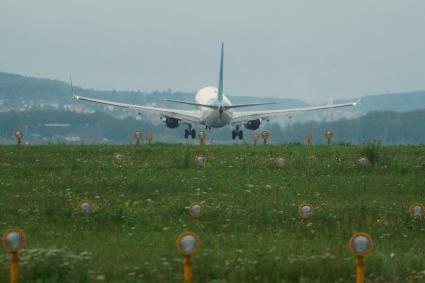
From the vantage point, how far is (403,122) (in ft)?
258

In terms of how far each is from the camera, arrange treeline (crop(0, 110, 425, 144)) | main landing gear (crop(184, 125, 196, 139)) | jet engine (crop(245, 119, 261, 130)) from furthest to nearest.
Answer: treeline (crop(0, 110, 425, 144))
jet engine (crop(245, 119, 261, 130))
main landing gear (crop(184, 125, 196, 139))

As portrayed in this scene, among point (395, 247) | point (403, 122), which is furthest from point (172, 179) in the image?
point (403, 122)

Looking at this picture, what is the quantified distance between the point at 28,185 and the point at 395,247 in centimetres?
1024

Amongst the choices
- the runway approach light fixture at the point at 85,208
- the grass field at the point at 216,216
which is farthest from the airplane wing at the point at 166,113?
the runway approach light fixture at the point at 85,208

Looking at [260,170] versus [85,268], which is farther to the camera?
[260,170]

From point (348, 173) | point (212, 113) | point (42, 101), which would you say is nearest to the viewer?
point (348, 173)

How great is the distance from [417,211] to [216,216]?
11.9 feet

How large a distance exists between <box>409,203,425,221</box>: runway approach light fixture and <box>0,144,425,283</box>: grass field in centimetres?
24

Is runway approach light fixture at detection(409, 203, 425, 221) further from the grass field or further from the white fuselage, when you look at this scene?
the white fuselage

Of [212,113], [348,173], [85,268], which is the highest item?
[212,113]

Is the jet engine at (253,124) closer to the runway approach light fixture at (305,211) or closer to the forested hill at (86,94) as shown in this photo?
the runway approach light fixture at (305,211)

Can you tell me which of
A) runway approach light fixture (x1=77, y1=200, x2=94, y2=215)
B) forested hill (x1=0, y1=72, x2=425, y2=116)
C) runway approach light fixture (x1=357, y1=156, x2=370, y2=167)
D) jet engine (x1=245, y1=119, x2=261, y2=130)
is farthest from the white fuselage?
forested hill (x1=0, y1=72, x2=425, y2=116)

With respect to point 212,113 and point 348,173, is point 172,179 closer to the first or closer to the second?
point 348,173

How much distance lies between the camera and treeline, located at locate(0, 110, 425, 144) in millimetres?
77000
